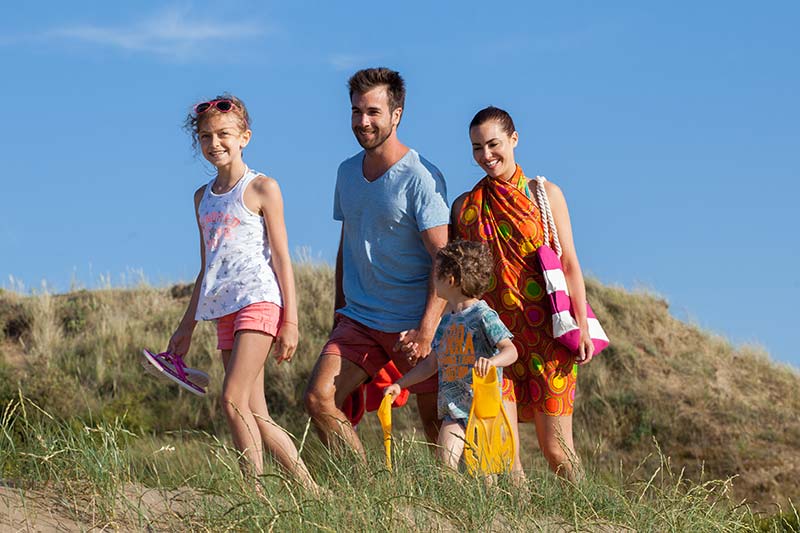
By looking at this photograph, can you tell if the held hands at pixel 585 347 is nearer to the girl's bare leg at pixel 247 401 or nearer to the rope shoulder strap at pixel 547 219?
the rope shoulder strap at pixel 547 219

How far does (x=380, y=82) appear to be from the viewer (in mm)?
6609

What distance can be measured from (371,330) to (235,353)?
3.58 ft

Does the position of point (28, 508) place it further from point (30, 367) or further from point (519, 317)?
point (30, 367)

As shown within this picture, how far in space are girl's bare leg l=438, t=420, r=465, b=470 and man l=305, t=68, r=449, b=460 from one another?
24.3 inches

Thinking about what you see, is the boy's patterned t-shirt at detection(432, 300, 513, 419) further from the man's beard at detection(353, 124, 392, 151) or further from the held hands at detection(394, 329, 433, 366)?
the man's beard at detection(353, 124, 392, 151)

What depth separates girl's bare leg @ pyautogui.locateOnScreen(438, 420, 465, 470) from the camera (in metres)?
5.73

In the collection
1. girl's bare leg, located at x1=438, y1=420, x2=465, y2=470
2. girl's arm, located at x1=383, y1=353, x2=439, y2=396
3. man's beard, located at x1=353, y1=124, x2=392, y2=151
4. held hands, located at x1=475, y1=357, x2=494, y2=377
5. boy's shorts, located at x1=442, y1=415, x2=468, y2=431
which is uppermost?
man's beard, located at x1=353, y1=124, x2=392, y2=151

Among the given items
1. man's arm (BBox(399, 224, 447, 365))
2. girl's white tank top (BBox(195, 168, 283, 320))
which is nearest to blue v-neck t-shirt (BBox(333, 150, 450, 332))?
man's arm (BBox(399, 224, 447, 365))

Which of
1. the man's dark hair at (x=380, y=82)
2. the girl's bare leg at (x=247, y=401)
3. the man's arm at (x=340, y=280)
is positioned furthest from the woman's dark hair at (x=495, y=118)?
the girl's bare leg at (x=247, y=401)

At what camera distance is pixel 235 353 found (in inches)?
225

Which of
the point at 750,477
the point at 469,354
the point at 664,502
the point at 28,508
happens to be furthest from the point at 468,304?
the point at 750,477

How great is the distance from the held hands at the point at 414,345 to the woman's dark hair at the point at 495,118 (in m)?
1.30

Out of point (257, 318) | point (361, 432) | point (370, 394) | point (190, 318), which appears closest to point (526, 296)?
point (370, 394)

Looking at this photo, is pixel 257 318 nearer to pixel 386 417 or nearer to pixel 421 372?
pixel 386 417
